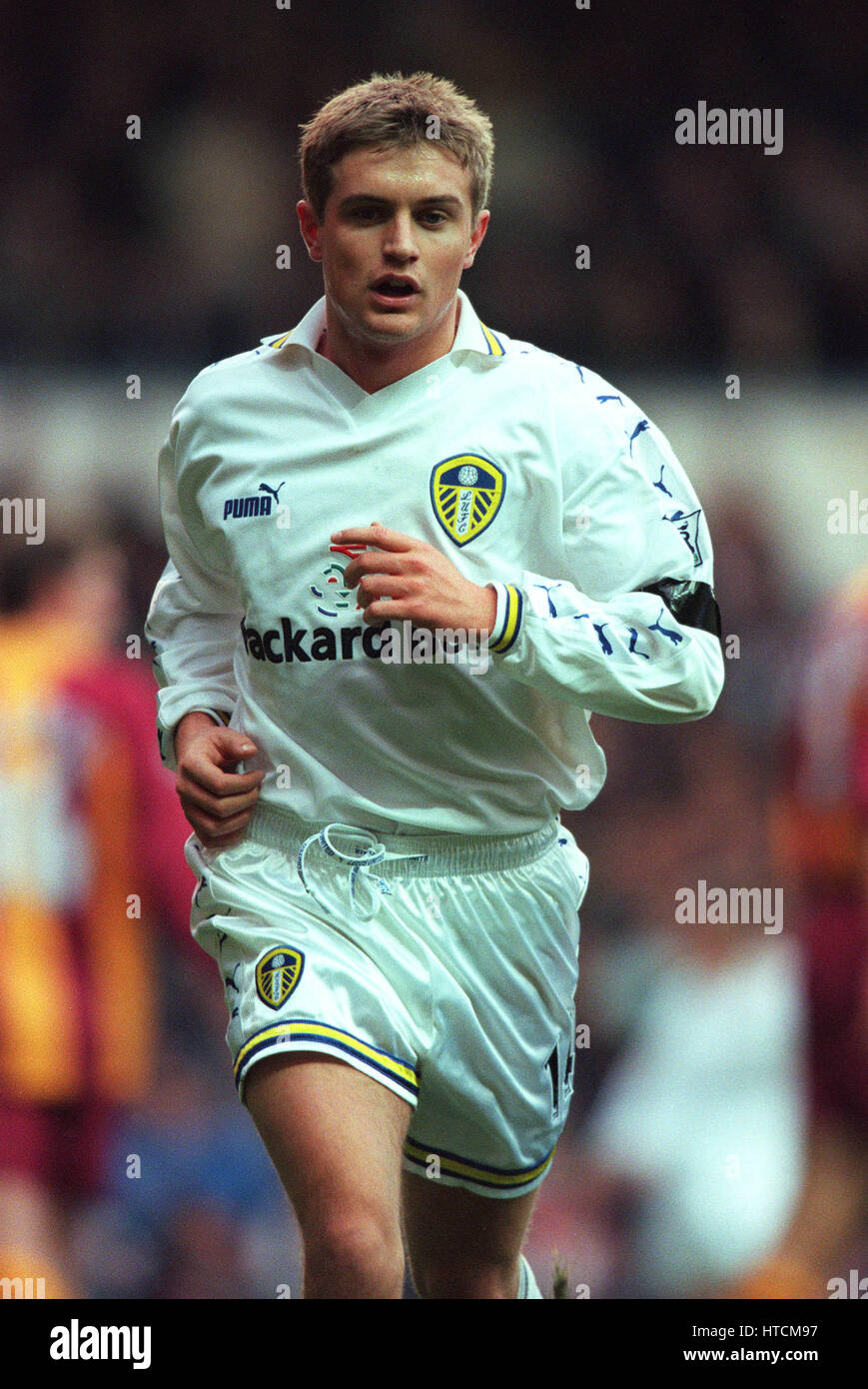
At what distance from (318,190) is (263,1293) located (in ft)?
9.47

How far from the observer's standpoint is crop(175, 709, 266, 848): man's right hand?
2.99m

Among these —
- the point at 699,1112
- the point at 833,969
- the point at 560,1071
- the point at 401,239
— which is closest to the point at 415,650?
the point at 401,239

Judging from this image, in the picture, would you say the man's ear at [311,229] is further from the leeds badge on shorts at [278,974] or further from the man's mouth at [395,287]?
the leeds badge on shorts at [278,974]

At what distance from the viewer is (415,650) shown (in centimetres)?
292

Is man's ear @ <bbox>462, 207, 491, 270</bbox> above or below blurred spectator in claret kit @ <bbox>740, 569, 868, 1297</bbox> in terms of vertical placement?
above

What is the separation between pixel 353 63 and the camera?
21.5ft

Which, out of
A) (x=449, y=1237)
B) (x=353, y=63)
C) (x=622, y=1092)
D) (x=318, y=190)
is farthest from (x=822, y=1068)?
(x=353, y=63)

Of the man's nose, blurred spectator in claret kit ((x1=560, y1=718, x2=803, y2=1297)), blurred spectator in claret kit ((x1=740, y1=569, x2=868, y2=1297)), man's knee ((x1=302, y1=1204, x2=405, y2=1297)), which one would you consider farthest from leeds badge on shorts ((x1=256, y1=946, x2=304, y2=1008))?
blurred spectator in claret kit ((x1=560, y1=718, x2=803, y2=1297))

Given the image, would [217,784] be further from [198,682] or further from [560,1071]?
[560,1071]

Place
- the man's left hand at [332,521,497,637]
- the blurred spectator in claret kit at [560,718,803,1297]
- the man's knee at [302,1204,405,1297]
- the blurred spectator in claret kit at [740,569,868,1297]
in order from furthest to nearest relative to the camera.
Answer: the blurred spectator in claret kit at [560,718,803,1297] < the blurred spectator in claret kit at [740,569,868,1297] < the man's left hand at [332,521,497,637] < the man's knee at [302,1204,405,1297]

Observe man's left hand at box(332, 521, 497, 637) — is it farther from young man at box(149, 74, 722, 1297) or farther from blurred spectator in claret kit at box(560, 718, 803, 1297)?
blurred spectator in claret kit at box(560, 718, 803, 1297)

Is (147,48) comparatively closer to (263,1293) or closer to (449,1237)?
(263,1293)

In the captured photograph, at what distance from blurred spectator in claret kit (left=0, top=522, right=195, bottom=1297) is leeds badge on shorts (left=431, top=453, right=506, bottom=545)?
1.88 m

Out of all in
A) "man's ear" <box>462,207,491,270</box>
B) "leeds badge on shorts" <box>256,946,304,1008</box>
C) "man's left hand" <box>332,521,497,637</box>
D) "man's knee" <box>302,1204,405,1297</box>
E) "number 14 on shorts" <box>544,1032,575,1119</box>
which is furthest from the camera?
"number 14 on shorts" <box>544,1032,575,1119</box>
